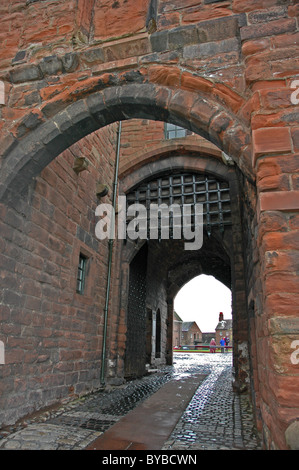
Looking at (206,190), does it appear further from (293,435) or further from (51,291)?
(293,435)

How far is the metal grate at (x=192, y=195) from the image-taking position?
603 cm

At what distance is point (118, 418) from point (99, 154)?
4164 mm

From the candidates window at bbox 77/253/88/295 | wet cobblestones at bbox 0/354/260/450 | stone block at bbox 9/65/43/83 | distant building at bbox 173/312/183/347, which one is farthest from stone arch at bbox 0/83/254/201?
distant building at bbox 173/312/183/347

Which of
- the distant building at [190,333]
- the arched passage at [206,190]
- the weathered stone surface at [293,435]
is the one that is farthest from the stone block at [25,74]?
the distant building at [190,333]

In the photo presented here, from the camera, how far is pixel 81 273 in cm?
515

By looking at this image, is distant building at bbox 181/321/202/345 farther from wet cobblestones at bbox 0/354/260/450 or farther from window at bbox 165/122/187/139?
wet cobblestones at bbox 0/354/260/450

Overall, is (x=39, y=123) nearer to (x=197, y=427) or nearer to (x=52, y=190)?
(x=52, y=190)

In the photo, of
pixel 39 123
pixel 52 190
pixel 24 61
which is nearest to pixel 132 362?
pixel 52 190

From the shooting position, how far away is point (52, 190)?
13.7 feet

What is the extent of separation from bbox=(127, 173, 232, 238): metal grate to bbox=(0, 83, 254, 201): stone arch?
3.01 meters

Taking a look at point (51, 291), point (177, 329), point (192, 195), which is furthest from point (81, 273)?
point (177, 329)

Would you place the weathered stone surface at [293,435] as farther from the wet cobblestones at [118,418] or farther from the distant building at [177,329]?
the distant building at [177,329]
